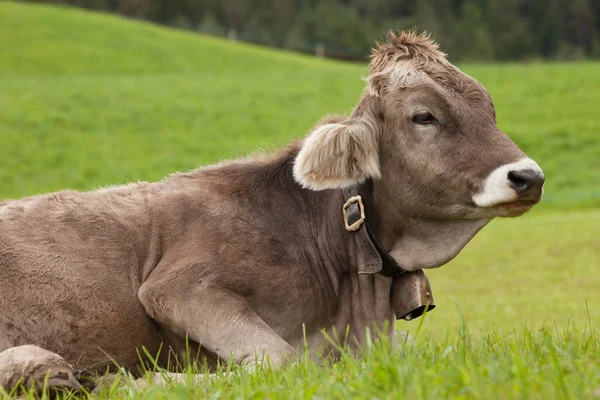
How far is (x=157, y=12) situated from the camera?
9600 centimetres

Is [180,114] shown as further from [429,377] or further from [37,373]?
[429,377]

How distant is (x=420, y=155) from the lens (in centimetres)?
543

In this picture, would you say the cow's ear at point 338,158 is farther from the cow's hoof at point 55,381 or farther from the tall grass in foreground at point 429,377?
the cow's hoof at point 55,381

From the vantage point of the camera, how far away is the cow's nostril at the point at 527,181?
481 cm

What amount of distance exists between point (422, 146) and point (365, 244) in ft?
2.48

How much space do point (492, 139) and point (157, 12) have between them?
95.0m

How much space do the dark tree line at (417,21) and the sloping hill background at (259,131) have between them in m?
49.4

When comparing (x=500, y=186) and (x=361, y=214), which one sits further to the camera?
(x=361, y=214)

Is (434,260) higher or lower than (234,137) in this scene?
higher

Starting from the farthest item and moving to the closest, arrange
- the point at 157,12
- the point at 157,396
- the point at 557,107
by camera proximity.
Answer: the point at 157,12 < the point at 557,107 < the point at 157,396

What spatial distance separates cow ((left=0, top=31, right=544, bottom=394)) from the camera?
524 cm

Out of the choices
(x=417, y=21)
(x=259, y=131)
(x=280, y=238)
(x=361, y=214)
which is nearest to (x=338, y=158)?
(x=361, y=214)

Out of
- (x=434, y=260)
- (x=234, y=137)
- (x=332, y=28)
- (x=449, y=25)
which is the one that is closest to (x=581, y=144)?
(x=234, y=137)

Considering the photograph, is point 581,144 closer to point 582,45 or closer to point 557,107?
point 557,107
